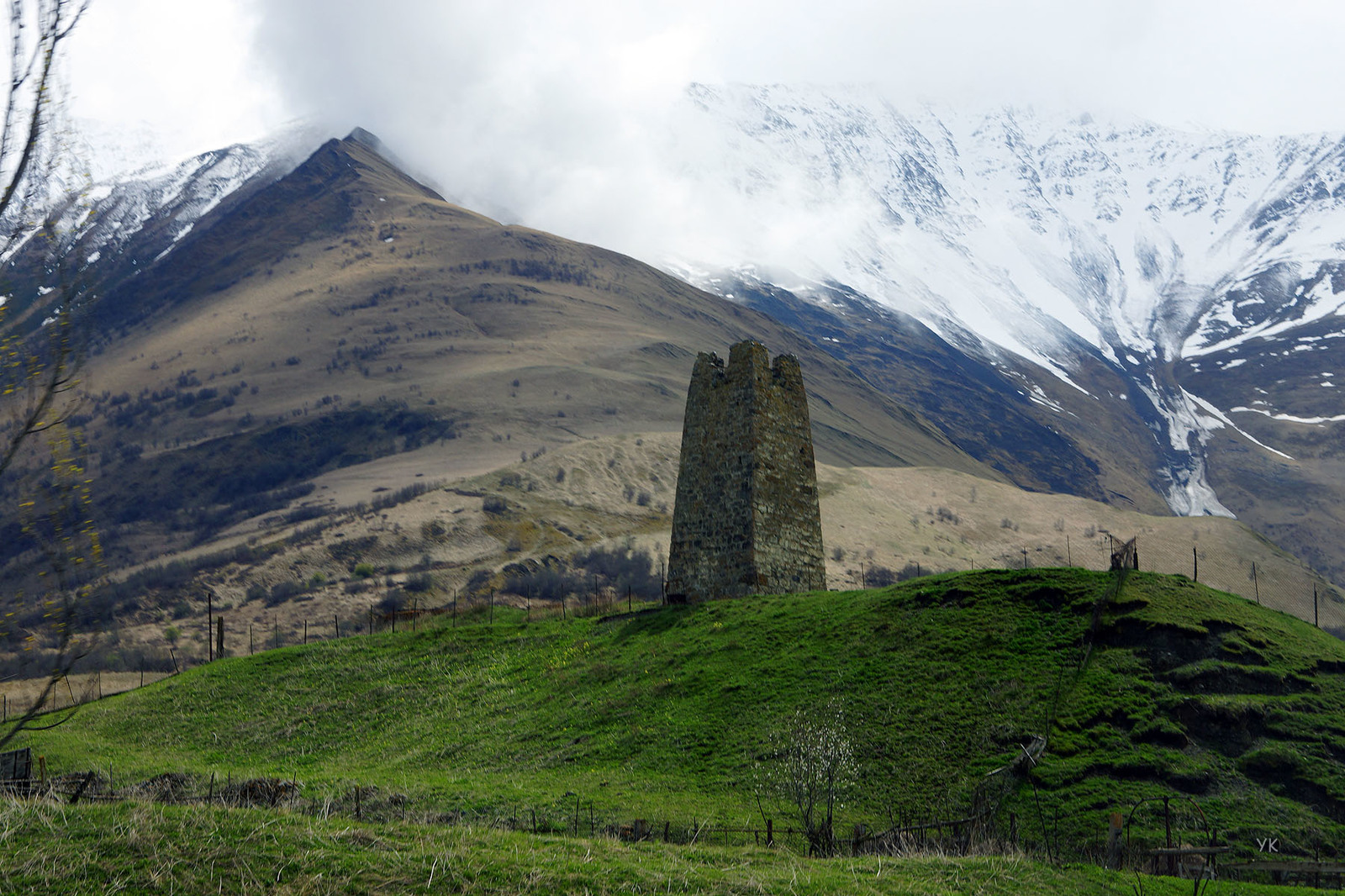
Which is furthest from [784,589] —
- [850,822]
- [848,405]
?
[848,405]

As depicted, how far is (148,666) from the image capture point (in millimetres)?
68062

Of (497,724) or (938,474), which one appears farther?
(938,474)

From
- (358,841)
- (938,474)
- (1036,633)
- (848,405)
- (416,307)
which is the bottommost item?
(358,841)

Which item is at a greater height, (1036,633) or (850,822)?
(1036,633)

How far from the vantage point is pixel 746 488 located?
2977 cm

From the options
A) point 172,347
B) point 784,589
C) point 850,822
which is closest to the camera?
point 850,822

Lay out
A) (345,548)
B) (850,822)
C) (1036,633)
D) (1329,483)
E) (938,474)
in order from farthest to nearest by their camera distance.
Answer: (1329,483) → (938,474) → (345,548) → (1036,633) → (850,822)

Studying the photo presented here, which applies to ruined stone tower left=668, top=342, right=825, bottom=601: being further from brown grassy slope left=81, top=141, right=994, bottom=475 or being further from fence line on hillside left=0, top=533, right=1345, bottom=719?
brown grassy slope left=81, top=141, right=994, bottom=475

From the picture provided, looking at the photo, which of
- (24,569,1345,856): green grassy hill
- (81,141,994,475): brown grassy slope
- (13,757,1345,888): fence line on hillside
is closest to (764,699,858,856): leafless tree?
(24,569,1345,856): green grassy hill

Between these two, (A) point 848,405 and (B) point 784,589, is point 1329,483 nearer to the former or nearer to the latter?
(A) point 848,405

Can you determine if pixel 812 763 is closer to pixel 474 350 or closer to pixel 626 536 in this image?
pixel 626 536

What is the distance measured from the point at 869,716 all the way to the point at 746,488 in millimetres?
9834

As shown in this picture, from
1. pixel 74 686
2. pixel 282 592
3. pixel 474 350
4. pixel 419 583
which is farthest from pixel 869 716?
pixel 474 350

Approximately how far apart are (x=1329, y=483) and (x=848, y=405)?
71793 millimetres
